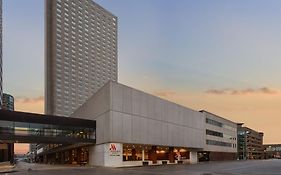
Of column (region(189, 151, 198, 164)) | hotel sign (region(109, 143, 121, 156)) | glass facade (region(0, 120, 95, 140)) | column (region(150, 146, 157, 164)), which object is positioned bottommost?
column (region(189, 151, 198, 164))

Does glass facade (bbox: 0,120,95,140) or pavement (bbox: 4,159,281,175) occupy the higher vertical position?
glass facade (bbox: 0,120,95,140)

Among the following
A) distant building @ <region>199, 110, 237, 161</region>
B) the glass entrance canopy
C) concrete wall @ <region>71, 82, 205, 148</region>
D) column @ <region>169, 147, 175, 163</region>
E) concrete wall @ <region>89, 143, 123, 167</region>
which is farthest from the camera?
distant building @ <region>199, 110, 237, 161</region>

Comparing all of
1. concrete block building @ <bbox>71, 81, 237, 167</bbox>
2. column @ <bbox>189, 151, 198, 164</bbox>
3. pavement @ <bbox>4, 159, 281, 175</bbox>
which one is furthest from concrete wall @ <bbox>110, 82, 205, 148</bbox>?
pavement @ <bbox>4, 159, 281, 175</bbox>

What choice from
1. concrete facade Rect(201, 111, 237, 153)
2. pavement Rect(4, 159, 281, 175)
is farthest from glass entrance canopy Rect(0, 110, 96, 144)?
concrete facade Rect(201, 111, 237, 153)

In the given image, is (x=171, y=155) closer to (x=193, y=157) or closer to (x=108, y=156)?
(x=193, y=157)

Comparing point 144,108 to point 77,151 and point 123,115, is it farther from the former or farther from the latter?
point 77,151

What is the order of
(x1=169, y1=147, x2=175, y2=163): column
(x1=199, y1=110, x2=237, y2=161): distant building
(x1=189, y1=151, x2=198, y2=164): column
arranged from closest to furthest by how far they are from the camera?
1. (x1=169, y1=147, x2=175, y2=163): column
2. (x1=189, y1=151, x2=198, y2=164): column
3. (x1=199, y1=110, x2=237, y2=161): distant building

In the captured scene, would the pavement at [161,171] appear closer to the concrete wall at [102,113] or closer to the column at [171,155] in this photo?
the concrete wall at [102,113]

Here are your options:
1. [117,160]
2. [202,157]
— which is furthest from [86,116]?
[202,157]

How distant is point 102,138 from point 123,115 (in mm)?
5990

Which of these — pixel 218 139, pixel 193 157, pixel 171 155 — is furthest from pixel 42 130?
pixel 218 139

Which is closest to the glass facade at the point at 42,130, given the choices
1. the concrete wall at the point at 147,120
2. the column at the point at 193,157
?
the concrete wall at the point at 147,120

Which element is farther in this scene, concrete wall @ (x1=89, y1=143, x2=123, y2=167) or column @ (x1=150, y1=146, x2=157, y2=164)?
column @ (x1=150, y1=146, x2=157, y2=164)

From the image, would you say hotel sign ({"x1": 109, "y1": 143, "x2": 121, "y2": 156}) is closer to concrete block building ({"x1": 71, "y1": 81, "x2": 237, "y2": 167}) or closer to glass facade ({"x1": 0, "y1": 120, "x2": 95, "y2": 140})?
concrete block building ({"x1": 71, "y1": 81, "x2": 237, "y2": 167})
